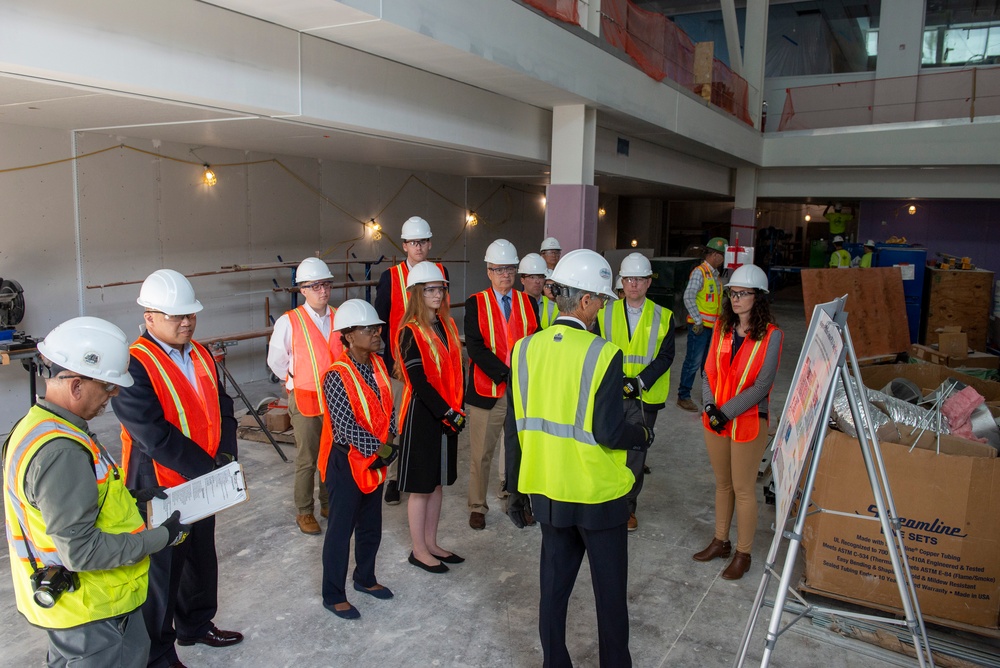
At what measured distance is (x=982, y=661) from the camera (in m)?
3.41

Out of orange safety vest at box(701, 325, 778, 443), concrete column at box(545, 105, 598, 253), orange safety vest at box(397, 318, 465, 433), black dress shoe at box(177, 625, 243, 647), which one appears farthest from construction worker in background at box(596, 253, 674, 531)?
concrete column at box(545, 105, 598, 253)

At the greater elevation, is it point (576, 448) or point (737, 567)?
point (576, 448)

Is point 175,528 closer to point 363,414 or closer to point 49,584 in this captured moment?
point 49,584

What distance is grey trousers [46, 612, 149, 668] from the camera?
2246 millimetres

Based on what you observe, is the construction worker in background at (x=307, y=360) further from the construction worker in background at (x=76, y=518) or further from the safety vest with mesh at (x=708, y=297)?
the safety vest with mesh at (x=708, y=297)

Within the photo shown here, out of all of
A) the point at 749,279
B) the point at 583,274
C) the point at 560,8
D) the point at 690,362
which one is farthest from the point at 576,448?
the point at 690,362

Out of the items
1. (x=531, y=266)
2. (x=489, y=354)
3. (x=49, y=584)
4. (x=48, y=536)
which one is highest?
(x=531, y=266)

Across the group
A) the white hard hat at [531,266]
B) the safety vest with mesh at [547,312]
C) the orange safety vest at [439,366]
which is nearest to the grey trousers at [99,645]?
the orange safety vest at [439,366]

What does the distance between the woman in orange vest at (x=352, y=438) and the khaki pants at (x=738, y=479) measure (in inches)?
76.4

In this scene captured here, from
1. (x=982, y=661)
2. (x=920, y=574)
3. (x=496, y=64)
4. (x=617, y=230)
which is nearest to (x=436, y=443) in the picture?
(x=920, y=574)

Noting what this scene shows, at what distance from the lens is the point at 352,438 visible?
3.46m

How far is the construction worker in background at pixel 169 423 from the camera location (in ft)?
9.50

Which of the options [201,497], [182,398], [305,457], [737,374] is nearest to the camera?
[201,497]

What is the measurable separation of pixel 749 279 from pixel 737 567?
5.56 ft
